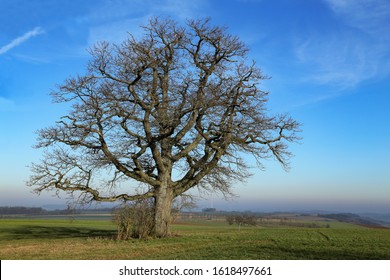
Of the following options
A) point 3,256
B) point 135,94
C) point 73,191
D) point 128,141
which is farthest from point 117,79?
point 3,256

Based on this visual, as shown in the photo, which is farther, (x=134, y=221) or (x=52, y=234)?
(x=52, y=234)

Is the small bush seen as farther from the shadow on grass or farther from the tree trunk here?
the shadow on grass

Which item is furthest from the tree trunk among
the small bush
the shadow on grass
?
the shadow on grass

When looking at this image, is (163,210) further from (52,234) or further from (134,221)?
(52,234)

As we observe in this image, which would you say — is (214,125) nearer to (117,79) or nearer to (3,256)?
(117,79)

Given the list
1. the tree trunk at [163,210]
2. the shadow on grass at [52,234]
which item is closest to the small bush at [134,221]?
the tree trunk at [163,210]

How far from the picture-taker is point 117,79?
22.9 metres

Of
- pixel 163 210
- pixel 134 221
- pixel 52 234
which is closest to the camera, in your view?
pixel 134 221

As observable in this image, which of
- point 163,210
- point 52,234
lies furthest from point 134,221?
point 52,234

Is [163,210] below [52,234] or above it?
above

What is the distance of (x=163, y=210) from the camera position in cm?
2350

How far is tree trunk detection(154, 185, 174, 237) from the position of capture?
23031 mm

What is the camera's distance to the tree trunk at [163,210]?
23.0 meters
